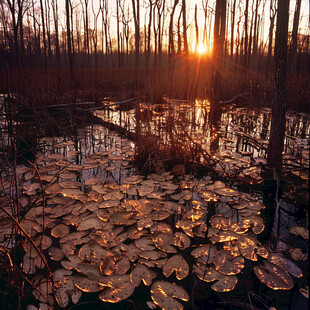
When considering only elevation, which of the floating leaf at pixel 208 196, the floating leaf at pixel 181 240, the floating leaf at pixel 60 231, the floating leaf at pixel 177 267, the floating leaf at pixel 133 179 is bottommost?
the floating leaf at pixel 177 267

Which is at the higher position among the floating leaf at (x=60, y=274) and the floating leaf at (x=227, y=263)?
the floating leaf at (x=227, y=263)

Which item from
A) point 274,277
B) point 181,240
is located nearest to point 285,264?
point 274,277

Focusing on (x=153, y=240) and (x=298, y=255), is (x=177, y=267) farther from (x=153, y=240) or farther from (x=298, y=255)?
(x=298, y=255)

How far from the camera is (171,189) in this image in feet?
5.34

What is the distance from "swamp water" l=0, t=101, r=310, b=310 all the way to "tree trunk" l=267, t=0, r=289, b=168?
0.25m

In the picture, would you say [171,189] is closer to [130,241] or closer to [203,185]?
[203,185]

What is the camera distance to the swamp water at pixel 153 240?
34.5 inches

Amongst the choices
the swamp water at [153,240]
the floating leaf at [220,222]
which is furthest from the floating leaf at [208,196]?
the floating leaf at [220,222]

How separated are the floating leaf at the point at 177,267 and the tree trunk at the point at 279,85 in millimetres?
885

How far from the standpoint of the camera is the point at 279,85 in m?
1.57

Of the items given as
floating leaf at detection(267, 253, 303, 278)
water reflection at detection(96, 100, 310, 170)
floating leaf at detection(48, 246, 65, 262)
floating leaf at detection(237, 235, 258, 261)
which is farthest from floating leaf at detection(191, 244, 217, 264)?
water reflection at detection(96, 100, 310, 170)

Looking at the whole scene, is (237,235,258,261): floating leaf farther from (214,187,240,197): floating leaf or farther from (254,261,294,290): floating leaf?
(214,187,240,197): floating leaf

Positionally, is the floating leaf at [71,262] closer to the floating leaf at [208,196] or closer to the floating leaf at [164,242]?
the floating leaf at [164,242]

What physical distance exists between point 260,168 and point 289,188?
0.31 meters
